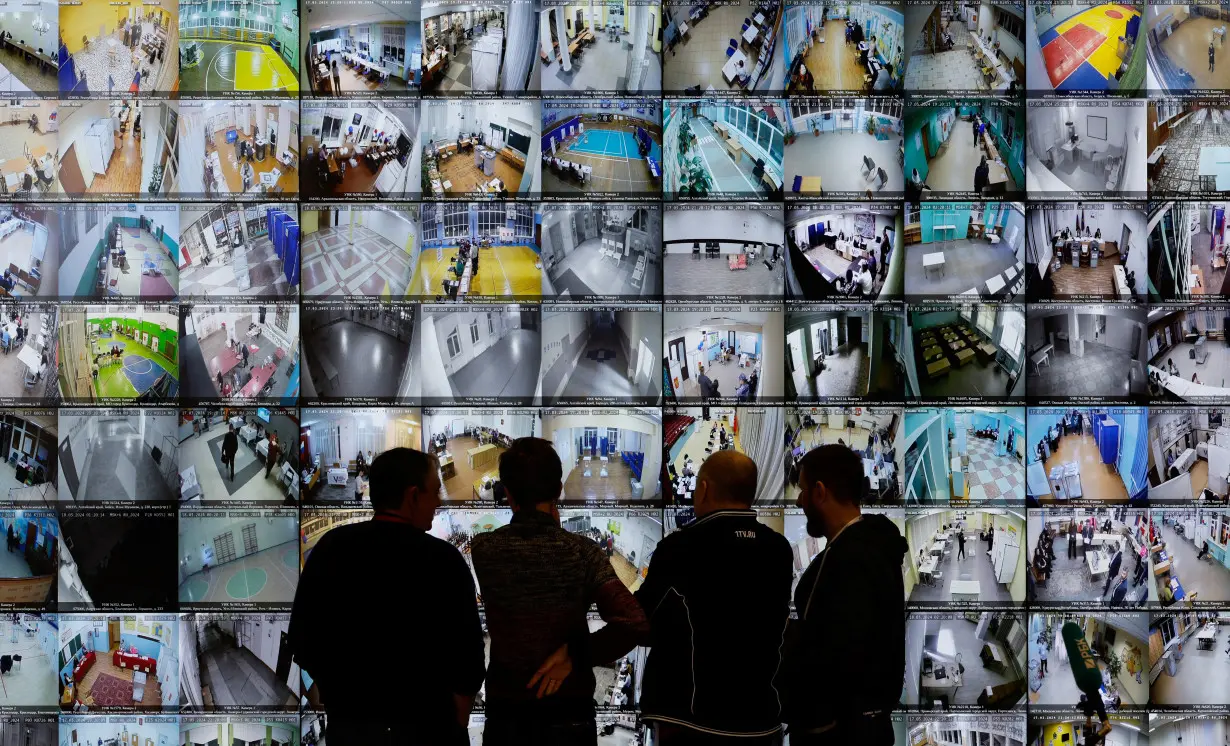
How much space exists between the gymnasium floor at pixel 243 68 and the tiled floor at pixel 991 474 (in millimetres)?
3573

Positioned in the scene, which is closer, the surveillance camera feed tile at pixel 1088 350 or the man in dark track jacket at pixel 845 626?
the man in dark track jacket at pixel 845 626

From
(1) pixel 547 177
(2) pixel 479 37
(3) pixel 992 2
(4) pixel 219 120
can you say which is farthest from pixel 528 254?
(3) pixel 992 2

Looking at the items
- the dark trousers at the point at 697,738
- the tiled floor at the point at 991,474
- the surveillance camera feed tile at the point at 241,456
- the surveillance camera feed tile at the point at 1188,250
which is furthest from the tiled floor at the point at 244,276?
the surveillance camera feed tile at the point at 1188,250

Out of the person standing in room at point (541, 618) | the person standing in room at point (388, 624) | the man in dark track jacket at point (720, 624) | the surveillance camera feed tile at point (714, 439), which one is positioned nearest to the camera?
the person standing in room at point (388, 624)

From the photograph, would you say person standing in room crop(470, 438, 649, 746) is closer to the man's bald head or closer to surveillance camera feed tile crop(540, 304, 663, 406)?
the man's bald head

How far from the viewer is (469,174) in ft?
15.3

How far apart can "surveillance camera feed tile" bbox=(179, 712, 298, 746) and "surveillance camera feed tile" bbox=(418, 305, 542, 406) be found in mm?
1390

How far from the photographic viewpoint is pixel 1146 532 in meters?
4.70

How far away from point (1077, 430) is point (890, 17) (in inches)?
83.0

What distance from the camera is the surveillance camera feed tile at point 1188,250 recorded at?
473 centimetres

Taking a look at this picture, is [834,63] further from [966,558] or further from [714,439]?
[966,558]

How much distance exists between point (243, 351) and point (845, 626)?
10.0 ft

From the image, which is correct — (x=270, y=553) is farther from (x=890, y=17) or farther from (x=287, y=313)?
(x=890, y=17)

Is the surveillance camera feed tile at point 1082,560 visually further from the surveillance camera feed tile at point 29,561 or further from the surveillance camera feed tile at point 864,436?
the surveillance camera feed tile at point 29,561
